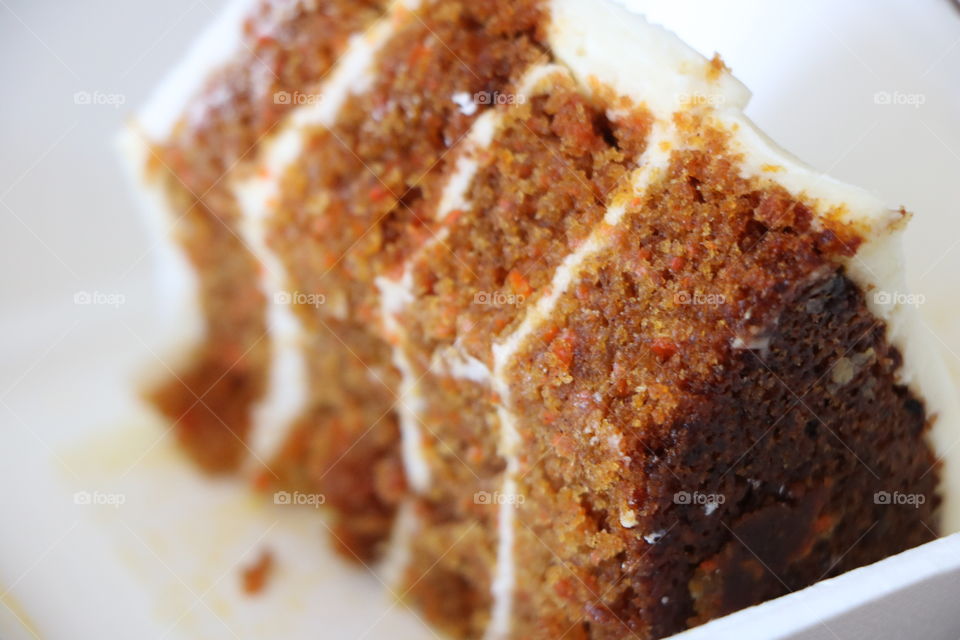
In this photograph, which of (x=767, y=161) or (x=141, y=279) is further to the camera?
(x=141, y=279)

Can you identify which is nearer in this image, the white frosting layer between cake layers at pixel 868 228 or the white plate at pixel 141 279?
the white frosting layer between cake layers at pixel 868 228

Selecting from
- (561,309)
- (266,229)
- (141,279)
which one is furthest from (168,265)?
(561,309)

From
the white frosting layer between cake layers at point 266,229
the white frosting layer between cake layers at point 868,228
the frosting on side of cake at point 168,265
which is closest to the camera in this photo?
the white frosting layer between cake layers at point 868,228

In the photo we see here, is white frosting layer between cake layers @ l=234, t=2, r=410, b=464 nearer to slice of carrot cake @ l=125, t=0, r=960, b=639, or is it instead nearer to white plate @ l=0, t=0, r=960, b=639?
slice of carrot cake @ l=125, t=0, r=960, b=639

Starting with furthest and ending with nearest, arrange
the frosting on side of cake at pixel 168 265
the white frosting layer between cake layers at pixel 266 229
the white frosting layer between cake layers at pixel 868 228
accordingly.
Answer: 1. the frosting on side of cake at pixel 168 265
2. the white frosting layer between cake layers at pixel 266 229
3. the white frosting layer between cake layers at pixel 868 228

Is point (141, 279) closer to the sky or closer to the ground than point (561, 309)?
closer to the ground

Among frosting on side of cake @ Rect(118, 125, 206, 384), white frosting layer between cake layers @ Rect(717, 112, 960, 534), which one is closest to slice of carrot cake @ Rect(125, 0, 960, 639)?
white frosting layer between cake layers @ Rect(717, 112, 960, 534)

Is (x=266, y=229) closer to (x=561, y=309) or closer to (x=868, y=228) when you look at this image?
(x=561, y=309)

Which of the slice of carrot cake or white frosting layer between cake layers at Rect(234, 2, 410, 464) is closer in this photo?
the slice of carrot cake

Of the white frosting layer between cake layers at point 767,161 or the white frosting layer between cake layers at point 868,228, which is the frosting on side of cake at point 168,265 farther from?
the white frosting layer between cake layers at point 868,228

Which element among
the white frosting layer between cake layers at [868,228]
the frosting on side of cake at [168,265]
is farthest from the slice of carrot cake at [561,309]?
the frosting on side of cake at [168,265]
